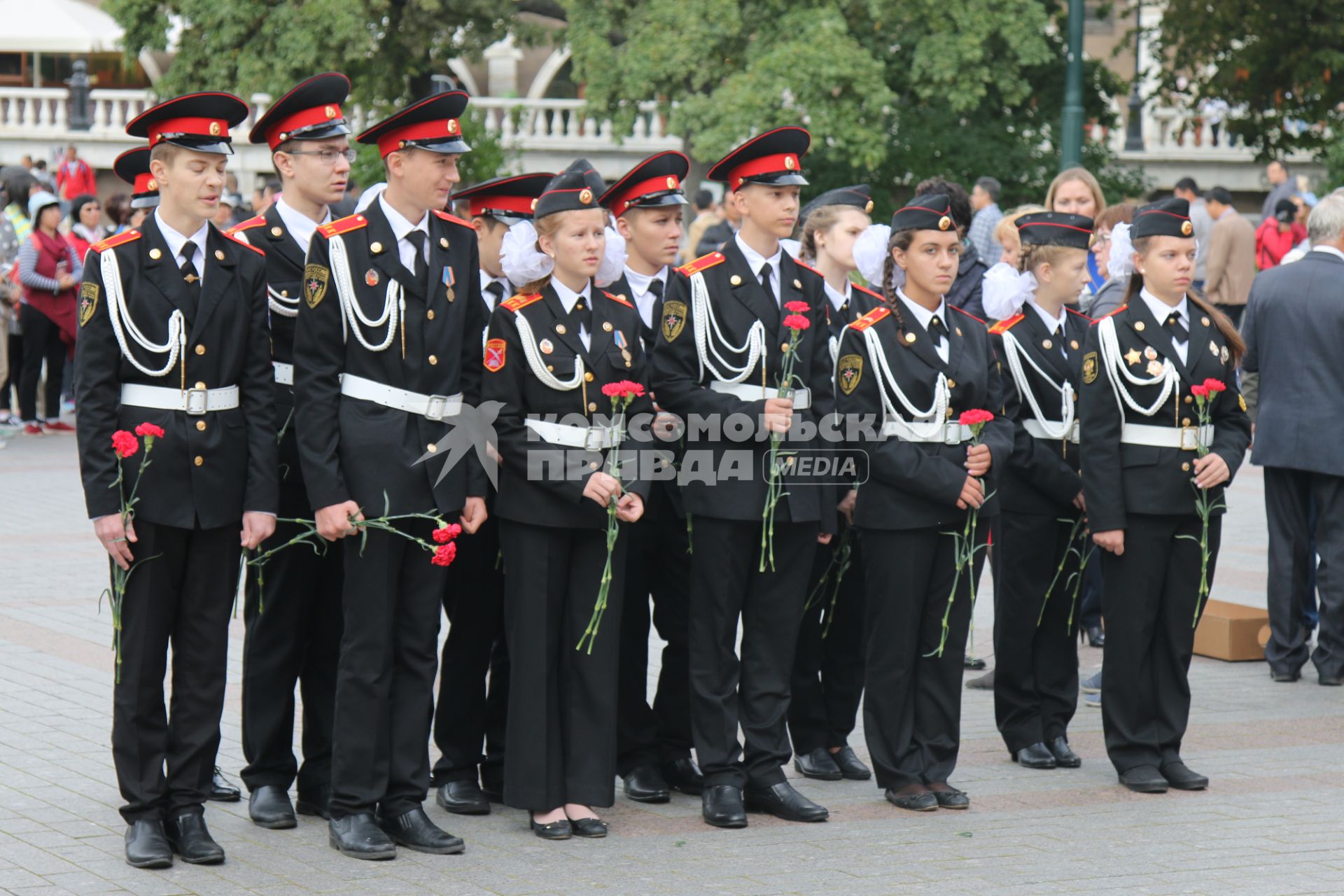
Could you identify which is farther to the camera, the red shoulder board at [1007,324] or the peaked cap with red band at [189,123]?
the red shoulder board at [1007,324]

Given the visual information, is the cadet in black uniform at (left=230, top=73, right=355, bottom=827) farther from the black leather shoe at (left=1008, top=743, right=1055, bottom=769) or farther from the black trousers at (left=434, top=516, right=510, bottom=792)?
the black leather shoe at (left=1008, top=743, right=1055, bottom=769)

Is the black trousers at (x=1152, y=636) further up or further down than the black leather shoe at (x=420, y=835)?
further up

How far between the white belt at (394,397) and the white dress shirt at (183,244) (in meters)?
0.54

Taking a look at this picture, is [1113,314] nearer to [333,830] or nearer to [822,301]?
[822,301]

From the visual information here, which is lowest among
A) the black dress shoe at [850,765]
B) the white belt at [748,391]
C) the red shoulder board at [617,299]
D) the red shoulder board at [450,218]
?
the black dress shoe at [850,765]

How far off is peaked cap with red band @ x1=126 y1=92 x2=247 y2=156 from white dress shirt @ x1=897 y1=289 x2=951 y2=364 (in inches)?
93.7

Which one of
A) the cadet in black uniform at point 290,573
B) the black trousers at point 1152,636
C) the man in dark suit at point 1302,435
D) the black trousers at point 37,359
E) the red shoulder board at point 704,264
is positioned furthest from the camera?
the black trousers at point 37,359

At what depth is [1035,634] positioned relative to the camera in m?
7.14

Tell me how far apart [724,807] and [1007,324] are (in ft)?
7.47

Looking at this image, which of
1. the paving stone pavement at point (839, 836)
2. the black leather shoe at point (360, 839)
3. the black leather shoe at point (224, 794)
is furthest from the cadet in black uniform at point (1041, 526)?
the black leather shoe at point (224, 794)

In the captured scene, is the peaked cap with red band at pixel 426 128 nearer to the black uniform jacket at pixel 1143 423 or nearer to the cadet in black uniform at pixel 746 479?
the cadet in black uniform at pixel 746 479

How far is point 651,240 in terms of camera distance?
6.72 m

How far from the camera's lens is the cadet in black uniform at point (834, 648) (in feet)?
22.6

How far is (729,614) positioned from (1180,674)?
5.76ft
